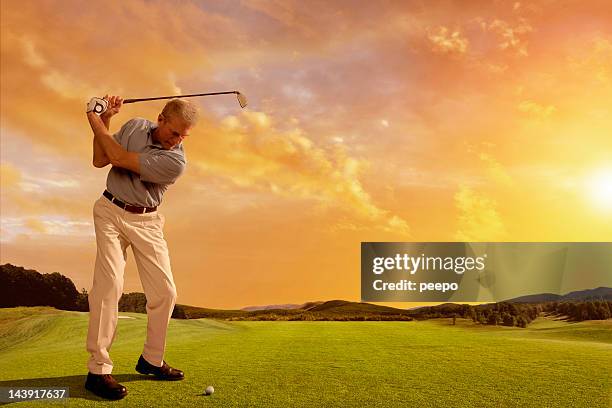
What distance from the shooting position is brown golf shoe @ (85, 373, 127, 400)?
6320 mm

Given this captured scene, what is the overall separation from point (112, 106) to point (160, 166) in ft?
2.76

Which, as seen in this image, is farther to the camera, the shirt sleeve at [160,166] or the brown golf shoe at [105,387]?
the shirt sleeve at [160,166]

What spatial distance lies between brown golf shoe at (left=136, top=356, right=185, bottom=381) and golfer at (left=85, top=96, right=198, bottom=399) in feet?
1.63

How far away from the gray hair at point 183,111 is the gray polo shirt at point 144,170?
40 cm

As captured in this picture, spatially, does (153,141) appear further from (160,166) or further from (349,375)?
(349,375)

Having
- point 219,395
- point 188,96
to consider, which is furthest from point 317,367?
point 188,96

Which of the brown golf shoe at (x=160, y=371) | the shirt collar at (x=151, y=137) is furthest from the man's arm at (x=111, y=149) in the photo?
the brown golf shoe at (x=160, y=371)

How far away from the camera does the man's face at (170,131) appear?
22.4 ft

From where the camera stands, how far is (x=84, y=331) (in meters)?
16.0

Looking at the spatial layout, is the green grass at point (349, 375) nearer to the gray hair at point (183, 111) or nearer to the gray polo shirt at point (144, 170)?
the gray polo shirt at point (144, 170)

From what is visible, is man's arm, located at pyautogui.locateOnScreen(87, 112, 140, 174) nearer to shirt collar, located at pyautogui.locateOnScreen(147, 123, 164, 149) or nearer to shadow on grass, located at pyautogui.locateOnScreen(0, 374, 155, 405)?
shirt collar, located at pyautogui.locateOnScreen(147, 123, 164, 149)

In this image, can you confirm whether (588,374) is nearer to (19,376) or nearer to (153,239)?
(153,239)

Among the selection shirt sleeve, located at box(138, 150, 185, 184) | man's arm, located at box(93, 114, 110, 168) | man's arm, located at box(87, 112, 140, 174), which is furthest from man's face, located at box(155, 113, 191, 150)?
man's arm, located at box(93, 114, 110, 168)

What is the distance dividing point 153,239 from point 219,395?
183 centimetres
